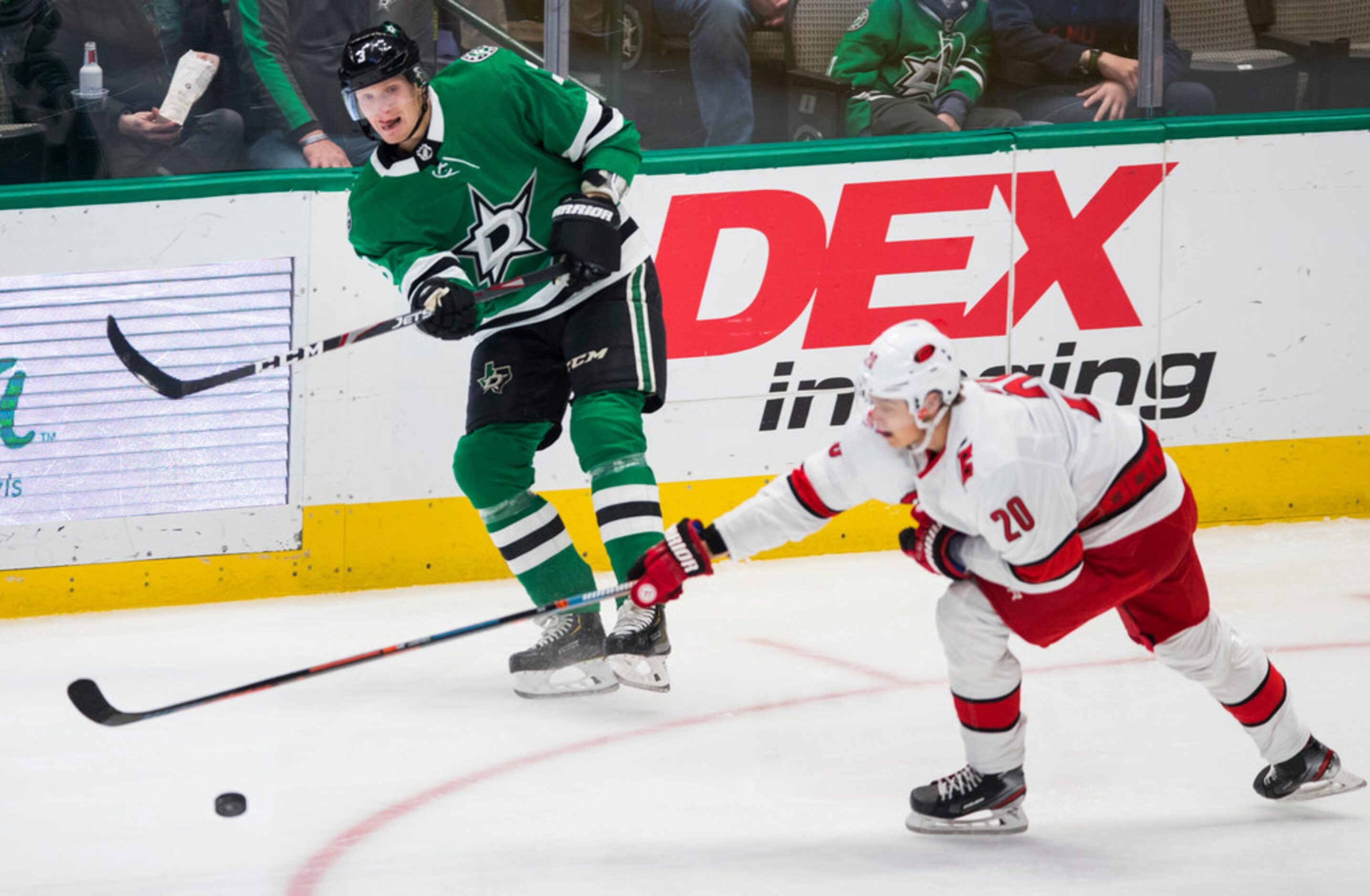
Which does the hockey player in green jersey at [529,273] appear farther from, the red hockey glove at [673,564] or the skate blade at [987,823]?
the skate blade at [987,823]

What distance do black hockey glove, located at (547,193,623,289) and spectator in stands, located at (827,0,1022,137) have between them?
4.70 feet

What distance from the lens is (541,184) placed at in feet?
11.1

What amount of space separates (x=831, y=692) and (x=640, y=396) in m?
0.72

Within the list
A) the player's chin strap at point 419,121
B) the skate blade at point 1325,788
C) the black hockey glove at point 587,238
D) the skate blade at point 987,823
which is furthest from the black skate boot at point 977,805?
the player's chin strap at point 419,121

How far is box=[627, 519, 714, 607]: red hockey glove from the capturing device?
2.43m

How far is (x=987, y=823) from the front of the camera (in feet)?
8.04

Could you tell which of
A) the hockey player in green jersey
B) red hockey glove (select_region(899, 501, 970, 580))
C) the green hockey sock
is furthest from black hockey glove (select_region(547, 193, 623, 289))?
red hockey glove (select_region(899, 501, 970, 580))

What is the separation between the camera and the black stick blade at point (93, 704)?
8.71 feet

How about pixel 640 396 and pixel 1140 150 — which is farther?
pixel 1140 150

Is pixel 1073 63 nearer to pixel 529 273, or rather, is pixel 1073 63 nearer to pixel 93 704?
pixel 529 273

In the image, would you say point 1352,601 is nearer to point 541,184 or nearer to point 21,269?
point 541,184

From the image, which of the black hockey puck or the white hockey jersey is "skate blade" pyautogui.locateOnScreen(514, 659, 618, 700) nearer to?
the black hockey puck

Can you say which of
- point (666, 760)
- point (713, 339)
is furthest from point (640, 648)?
point (713, 339)

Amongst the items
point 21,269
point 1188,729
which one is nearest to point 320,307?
point 21,269
